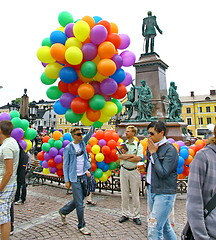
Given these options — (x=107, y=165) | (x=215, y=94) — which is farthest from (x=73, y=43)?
(x=215, y=94)

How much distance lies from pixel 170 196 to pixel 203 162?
120 centimetres

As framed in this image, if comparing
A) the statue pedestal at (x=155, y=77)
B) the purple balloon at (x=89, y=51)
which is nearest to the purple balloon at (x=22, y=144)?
the purple balloon at (x=89, y=51)

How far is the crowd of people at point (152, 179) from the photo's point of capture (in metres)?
1.75

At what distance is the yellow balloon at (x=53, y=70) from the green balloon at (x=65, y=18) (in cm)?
89

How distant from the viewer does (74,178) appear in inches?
157

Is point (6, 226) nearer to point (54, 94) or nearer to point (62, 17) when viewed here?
point (54, 94)

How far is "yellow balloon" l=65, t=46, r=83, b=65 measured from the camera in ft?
11.7

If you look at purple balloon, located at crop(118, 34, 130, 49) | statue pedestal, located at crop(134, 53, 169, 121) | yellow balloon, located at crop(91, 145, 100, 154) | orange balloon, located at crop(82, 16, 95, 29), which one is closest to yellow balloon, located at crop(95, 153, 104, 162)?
yellow balloon, located at crop(91, 145, 100, 154)

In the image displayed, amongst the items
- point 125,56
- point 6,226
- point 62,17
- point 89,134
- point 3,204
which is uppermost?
point 62,17

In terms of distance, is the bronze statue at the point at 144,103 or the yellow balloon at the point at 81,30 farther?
the bronze statue at the point at 144,103

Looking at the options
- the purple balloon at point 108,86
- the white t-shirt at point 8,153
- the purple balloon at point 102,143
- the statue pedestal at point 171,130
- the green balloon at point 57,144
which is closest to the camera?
the white t-shirt at point 8,153

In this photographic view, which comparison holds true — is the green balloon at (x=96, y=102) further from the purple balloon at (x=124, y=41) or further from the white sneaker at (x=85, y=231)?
the white sneaker at (x=85, y=231)

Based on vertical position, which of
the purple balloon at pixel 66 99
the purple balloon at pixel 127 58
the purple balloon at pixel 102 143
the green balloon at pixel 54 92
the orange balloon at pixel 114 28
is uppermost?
the orange balloon at pixel 114 28

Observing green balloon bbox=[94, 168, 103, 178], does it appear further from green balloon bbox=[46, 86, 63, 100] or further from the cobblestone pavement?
green balloon bbox=[46, 86, 63, 100]
